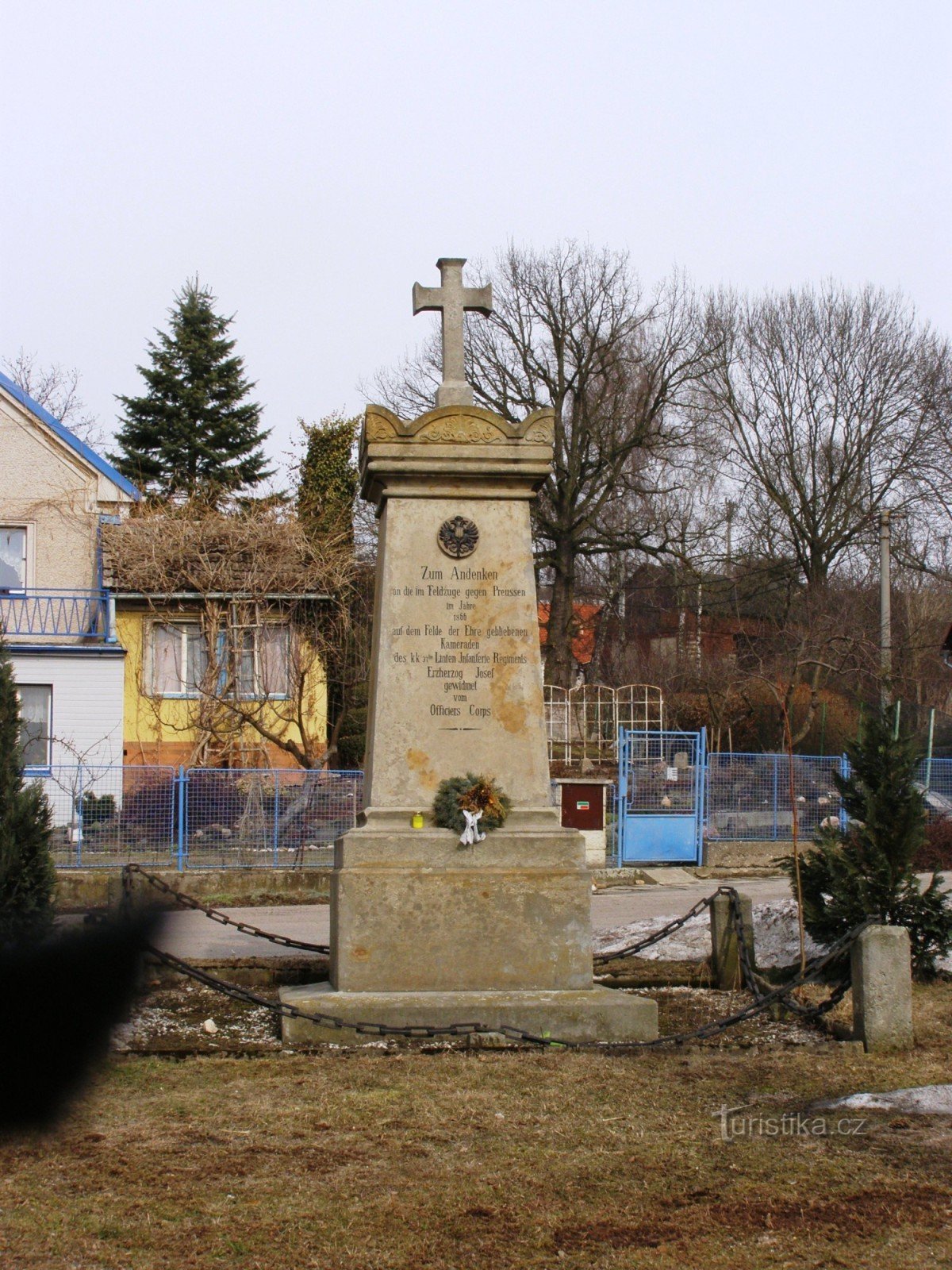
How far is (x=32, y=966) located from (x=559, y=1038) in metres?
5.50

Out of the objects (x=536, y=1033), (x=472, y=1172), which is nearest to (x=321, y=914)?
(x=536, y=1033)

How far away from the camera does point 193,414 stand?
39.4m

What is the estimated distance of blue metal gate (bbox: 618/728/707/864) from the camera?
23.0 metres

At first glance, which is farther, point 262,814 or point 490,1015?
point 262,814

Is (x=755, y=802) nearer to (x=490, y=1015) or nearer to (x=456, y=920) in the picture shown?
(x=456, y=920)

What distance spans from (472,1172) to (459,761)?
11.7ft

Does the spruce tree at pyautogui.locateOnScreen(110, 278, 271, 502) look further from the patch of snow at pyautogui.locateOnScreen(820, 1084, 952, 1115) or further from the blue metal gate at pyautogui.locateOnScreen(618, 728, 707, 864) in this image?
the patch of snow at pyautogui.locateOnScreen(820, 1084, 952, 1115)

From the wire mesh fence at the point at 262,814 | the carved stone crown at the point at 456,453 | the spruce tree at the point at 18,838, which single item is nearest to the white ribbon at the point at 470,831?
the carved stone crown at the point at 456,453

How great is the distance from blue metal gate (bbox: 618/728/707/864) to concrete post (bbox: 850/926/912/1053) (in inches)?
604

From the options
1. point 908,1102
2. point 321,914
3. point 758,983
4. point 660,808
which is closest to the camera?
point 908,1102

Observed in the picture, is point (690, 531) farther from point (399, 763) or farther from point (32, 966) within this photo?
point (32, 966)

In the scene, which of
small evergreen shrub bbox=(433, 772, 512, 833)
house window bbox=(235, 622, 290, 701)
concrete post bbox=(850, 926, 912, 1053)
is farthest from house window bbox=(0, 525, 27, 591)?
concrete post bbox=(850, 926, 912, 1053)

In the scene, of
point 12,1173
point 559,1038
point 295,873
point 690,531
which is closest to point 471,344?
point 690,531

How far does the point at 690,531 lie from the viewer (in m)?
39.5
